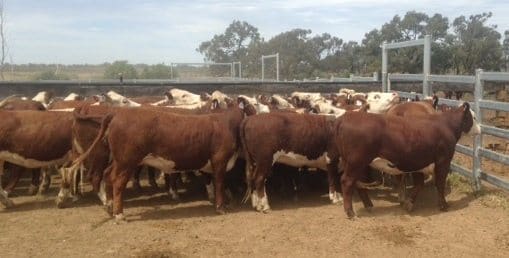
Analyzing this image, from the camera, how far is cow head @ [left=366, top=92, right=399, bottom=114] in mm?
11273

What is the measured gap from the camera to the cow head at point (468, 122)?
8.14m

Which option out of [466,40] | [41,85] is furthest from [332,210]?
[466,40]

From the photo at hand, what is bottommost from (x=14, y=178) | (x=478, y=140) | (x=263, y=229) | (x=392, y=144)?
(x=263, y=229)

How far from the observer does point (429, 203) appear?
813 cm

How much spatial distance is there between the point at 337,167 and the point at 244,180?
1.69 m

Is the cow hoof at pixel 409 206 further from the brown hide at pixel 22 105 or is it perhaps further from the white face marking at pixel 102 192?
the brown hide at pixel 22 105

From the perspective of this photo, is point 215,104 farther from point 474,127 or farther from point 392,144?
point 474,127

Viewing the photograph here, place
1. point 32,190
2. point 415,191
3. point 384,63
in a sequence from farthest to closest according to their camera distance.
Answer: point 384,63
point 32,190
point 415,191

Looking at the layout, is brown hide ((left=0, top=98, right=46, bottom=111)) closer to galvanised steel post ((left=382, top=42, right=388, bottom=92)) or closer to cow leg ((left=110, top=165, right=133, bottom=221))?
cow leg ((left=110, top=165, right=133, bottom=221))

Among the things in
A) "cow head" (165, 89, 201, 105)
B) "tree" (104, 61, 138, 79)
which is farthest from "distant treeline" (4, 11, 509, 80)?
"cow head" (165, 89, 201, 105)

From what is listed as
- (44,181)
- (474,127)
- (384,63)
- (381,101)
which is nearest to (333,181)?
(474,127)

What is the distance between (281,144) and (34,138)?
12.8ft

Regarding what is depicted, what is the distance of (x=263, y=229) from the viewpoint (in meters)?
6.85

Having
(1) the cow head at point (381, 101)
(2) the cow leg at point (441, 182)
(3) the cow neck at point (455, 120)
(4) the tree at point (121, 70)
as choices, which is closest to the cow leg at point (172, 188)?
(2) the cow leg at point (441, 182)
